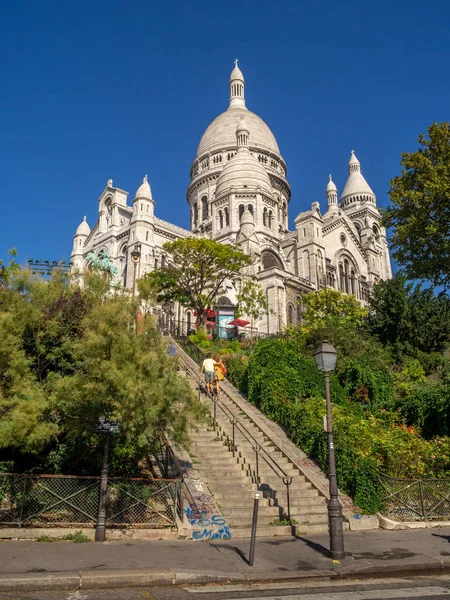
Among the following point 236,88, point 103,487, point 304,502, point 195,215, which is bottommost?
point 304,502

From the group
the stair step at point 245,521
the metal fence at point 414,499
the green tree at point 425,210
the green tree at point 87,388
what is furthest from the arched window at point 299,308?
the stair step at point 245,521

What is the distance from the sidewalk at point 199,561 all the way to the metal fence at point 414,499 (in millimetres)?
1739

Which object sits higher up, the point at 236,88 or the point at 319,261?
the point at 236,88

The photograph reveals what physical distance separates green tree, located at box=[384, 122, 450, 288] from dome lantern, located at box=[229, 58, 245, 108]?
62768 mm

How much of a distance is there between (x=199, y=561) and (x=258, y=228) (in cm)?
4672

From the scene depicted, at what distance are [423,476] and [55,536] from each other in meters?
9.46

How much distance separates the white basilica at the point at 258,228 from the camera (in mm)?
45562

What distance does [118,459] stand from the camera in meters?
12.6

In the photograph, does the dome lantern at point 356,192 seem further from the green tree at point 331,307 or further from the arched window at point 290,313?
the green tree at point 331,307

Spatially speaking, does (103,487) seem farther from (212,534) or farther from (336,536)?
(336,536)

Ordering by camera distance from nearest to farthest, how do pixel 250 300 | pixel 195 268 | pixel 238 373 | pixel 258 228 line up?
pixel 238 373 < pixel 195 268 < pixel 250 300 < pixel 258 228

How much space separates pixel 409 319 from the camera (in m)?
28.4

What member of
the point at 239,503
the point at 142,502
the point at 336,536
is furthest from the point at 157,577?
the point at 239,503

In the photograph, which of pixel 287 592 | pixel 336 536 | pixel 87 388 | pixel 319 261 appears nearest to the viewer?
pixel 287 592
